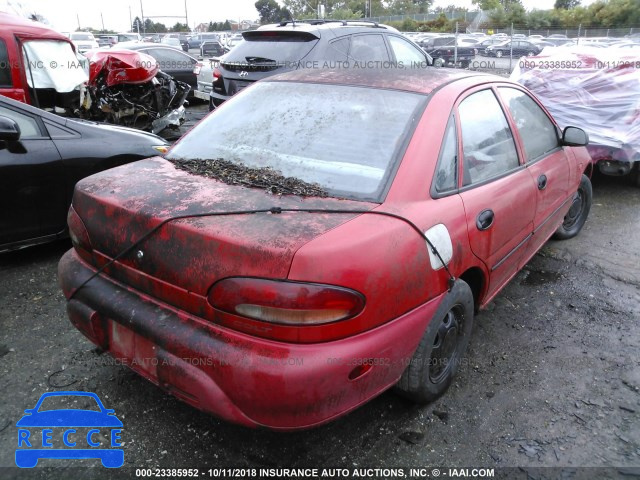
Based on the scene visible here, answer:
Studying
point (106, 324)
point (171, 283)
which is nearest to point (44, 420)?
point (106, 324)

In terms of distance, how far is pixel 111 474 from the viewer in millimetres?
2207

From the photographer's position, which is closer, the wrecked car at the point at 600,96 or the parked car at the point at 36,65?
the wrecked car at the point at 600,96

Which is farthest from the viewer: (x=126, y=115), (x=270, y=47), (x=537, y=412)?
(x=126, y=115)

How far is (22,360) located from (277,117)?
2.00 meters

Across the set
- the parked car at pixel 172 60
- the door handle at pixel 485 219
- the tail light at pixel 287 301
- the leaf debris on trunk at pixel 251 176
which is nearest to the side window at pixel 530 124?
the door handle at pixel 485 219

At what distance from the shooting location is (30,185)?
388 centimetres

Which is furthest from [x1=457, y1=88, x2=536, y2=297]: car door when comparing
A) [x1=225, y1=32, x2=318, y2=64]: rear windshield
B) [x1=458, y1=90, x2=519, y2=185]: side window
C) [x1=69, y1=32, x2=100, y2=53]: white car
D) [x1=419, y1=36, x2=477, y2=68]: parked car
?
[x1=69, y1=32, x2=100, y2=53]: white car

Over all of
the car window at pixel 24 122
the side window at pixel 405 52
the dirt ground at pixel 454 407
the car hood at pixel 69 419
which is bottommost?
the dirt ground at pixel 454 407

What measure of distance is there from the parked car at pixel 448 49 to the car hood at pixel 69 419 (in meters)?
22.2

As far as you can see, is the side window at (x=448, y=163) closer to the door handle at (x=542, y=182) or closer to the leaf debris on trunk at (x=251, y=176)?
the leaf debris on trunk at (x=251, y=176)

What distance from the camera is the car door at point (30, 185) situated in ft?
12.4

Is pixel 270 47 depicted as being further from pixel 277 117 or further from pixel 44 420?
pixel 44 420

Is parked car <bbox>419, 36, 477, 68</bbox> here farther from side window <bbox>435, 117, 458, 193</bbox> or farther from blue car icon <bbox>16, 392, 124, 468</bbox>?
blue car icon <bbox>16, 392, 124, 468</bbox>

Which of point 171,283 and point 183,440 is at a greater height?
point 171,283
